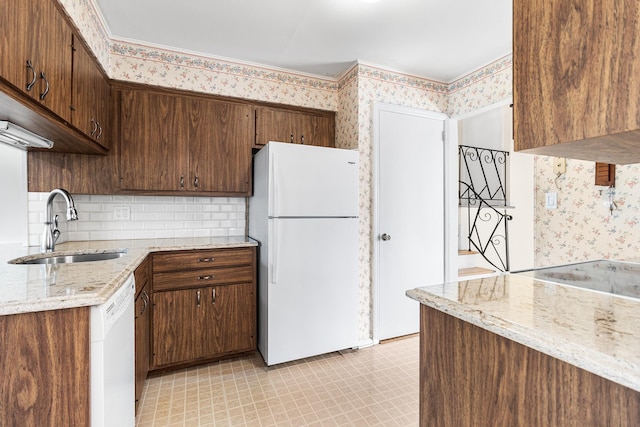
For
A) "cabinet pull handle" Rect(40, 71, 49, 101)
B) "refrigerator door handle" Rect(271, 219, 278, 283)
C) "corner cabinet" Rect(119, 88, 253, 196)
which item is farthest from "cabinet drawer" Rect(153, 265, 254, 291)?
"cabinet pull handle" Rect(40, 71, 49, 101)

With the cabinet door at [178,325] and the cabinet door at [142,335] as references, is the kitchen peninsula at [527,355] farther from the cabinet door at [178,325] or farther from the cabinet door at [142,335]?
the cabinet door at [178,325]

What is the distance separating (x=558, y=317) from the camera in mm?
723

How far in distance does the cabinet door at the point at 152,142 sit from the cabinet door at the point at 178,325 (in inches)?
33.6

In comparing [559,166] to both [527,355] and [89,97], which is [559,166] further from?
[89,97]

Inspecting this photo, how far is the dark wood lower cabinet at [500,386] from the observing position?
59 cm

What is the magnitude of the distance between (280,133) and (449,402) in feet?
8.01

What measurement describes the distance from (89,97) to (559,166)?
331 centimetres

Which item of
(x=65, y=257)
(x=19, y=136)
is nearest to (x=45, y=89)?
(x=19, y=136)

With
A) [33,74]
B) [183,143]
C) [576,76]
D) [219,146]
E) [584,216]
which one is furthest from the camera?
[219,146]

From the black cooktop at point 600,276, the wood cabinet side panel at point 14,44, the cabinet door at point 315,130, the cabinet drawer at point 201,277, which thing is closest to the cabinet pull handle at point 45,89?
the wood cabinet side panel at point 14,44

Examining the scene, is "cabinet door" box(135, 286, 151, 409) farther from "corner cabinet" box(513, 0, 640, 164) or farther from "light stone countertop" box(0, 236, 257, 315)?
"corner cabinet" box(513, 0, 640, 164)

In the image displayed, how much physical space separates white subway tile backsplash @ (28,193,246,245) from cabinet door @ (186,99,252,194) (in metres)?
0.26

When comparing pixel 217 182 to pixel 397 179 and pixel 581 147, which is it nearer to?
pixel 397 179

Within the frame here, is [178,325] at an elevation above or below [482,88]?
below
